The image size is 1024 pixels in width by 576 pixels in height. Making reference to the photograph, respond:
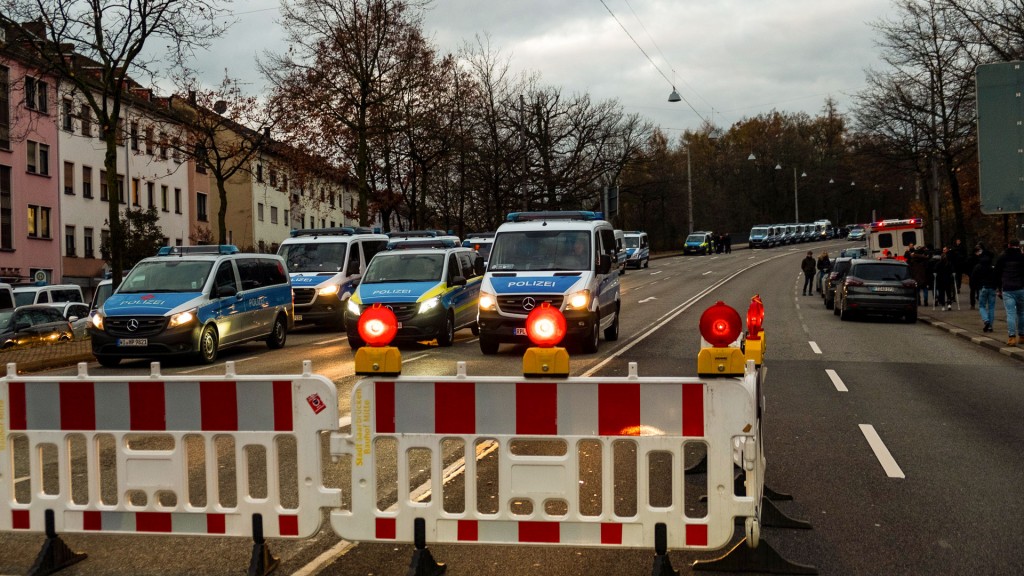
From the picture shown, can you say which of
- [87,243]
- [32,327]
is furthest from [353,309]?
[87,243]

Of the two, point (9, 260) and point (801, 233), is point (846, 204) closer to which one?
point (801, 233)

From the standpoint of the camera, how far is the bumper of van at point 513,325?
18.0 meters

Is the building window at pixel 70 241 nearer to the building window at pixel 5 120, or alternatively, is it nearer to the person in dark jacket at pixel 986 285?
the building window at pixel 5 120

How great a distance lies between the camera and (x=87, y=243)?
172 ft

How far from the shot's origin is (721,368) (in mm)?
4859

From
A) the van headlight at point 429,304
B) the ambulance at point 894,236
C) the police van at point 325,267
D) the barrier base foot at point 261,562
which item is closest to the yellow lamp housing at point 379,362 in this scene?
the barrier base foot at point 261,562

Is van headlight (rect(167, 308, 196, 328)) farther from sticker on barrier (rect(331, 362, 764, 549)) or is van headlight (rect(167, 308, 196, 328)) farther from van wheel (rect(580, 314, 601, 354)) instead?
sticker on barrier (rect(331, 362, 764, 549))

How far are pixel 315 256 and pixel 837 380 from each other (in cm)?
1601

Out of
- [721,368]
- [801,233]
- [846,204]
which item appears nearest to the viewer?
[721,368]

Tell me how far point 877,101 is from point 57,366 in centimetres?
3034

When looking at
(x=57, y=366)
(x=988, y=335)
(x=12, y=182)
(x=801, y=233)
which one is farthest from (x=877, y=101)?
(x=801, y=233)

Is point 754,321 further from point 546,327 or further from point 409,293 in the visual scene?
point 409,293

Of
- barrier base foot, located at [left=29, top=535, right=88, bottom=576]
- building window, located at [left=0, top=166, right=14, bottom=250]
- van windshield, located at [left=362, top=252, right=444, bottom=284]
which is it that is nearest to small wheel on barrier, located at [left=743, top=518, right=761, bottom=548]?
barrier base foot, located at [left=29, top=535, right=88, bottom=576]

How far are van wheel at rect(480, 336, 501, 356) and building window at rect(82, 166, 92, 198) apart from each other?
39.5 m
